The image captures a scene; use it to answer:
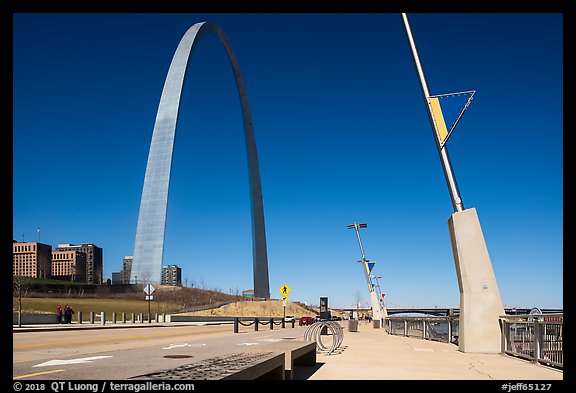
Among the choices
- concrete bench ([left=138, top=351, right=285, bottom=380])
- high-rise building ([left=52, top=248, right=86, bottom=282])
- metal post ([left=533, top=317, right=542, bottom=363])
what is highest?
high-rise building ([left=52, top=248, right=86, bottom=282])

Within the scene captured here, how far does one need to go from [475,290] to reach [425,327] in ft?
45.6

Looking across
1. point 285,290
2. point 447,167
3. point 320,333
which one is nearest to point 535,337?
point 447,167

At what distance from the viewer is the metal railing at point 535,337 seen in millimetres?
14553

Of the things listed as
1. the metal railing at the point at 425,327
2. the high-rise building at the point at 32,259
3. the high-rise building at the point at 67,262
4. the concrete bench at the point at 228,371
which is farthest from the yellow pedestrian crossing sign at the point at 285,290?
the high-rise building at the point at 67,262

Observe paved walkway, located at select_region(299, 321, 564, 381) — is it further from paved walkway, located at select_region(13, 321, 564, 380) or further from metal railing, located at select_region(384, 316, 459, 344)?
metal railing, located at select_region(384, 316, 459, 344)

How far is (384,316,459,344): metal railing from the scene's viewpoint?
92.1ft

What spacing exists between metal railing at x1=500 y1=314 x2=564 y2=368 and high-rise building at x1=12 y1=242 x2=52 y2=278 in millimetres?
133579

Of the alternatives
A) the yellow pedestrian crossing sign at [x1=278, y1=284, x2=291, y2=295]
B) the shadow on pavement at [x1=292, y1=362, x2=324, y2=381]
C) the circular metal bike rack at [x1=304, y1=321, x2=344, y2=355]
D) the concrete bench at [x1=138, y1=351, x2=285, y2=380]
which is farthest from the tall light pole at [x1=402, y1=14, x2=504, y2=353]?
the yellow pedestrian crossing sign at [x1=278, y1=284, x2=291, y2=295]

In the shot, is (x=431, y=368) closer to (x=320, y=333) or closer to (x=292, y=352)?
(x=292, y=352)

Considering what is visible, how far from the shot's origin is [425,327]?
31750mm

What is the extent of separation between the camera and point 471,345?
18.4 meters

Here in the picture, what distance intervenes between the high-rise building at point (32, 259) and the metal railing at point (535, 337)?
133579 mm
